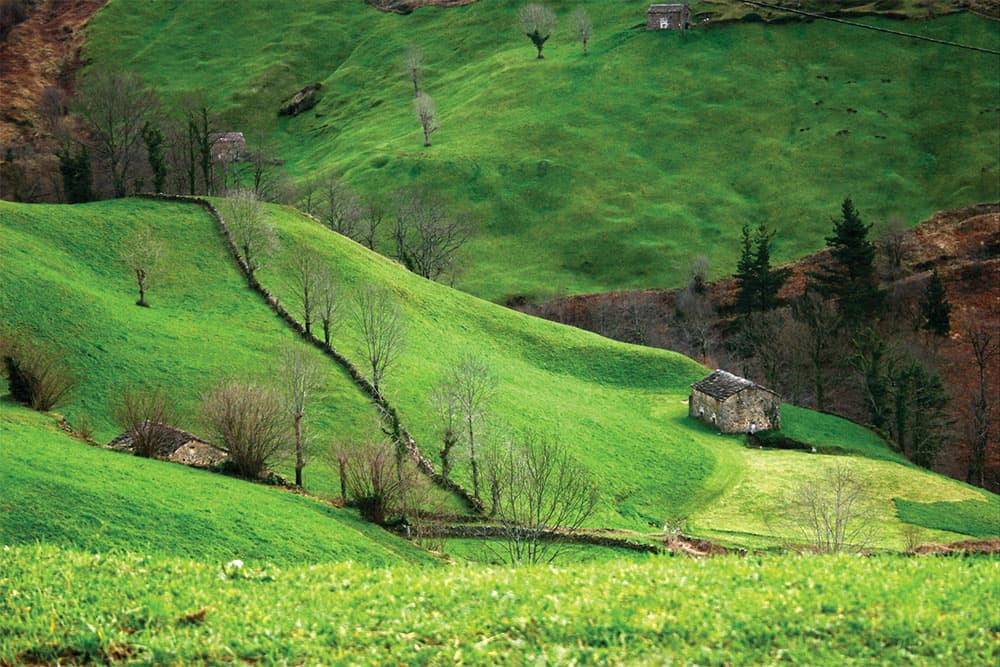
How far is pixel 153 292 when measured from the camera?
2958 inches

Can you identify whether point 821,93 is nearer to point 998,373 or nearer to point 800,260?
point 800,260

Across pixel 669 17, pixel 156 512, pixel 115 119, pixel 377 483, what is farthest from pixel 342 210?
pixel 156 512

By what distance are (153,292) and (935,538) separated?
59089mm

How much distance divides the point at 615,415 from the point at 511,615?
6361 centimetres

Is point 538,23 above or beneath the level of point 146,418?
above

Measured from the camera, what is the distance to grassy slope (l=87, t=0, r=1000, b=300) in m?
136

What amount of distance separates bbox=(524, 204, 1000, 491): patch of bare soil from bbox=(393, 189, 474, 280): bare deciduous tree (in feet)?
43.5

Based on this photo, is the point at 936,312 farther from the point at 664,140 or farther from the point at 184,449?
the point at 184,449

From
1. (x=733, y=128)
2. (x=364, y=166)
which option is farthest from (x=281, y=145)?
(x=733, y=128)

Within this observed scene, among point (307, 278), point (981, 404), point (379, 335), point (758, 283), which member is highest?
point (758, 283)

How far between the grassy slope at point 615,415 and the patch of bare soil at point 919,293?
2204 centimetres

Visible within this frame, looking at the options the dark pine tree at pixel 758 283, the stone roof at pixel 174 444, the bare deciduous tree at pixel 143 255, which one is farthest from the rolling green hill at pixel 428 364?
the dark pine tree at pixel 758 283

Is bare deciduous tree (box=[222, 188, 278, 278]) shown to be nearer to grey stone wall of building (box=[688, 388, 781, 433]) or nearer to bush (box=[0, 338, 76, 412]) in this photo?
bush (box=[0, 338, 76, 412])

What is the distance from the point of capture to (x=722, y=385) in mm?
83688
